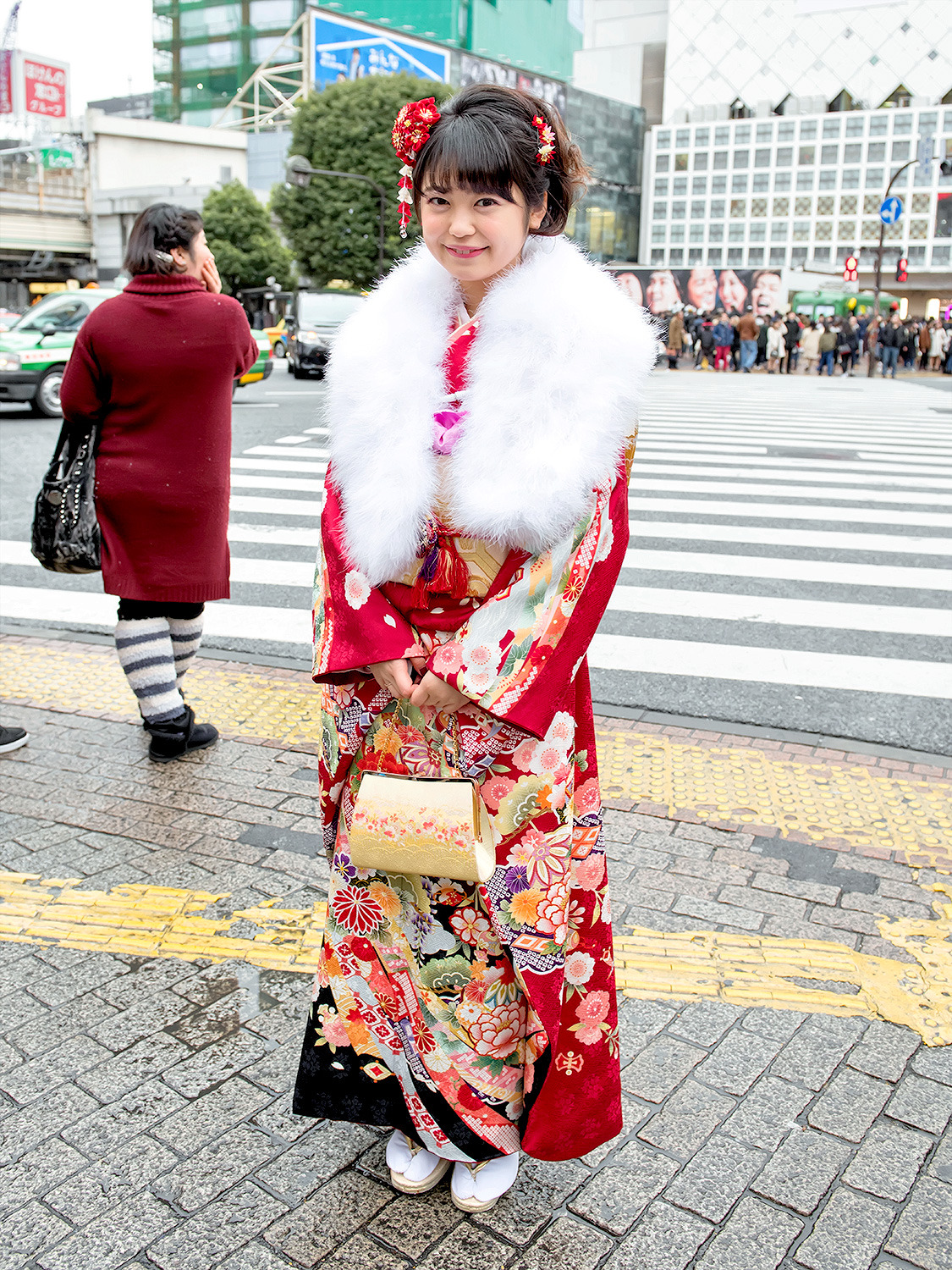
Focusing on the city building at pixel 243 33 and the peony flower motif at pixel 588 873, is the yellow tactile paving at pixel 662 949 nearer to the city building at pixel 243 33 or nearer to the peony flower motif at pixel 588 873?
the peony flower motif at pixel 588 873

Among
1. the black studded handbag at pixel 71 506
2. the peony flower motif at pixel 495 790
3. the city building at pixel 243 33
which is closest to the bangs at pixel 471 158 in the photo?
the peony flower motif at pixel 495 790

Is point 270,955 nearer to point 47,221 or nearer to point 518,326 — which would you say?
point 518,326

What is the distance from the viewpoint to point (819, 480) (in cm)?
999

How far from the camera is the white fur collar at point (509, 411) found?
1.69 meters

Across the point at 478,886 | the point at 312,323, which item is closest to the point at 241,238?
the point at 312,323

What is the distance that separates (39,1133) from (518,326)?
1.72 meters

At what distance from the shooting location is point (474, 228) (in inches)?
68.0

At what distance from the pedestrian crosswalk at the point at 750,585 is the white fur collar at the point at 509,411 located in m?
0.23

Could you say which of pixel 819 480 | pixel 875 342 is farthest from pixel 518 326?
pixel 875 342

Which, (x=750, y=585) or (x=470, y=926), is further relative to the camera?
(x=750, y=585)

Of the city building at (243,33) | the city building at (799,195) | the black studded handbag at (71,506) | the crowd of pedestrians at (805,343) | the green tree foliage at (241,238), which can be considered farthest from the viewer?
the city building at (799,195)

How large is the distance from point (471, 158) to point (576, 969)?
4.40 ft

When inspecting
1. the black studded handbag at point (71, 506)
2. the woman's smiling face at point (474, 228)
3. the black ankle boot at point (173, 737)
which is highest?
the woman's smiling face at point (474, 228)

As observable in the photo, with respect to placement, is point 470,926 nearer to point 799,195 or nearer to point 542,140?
point 542,140
